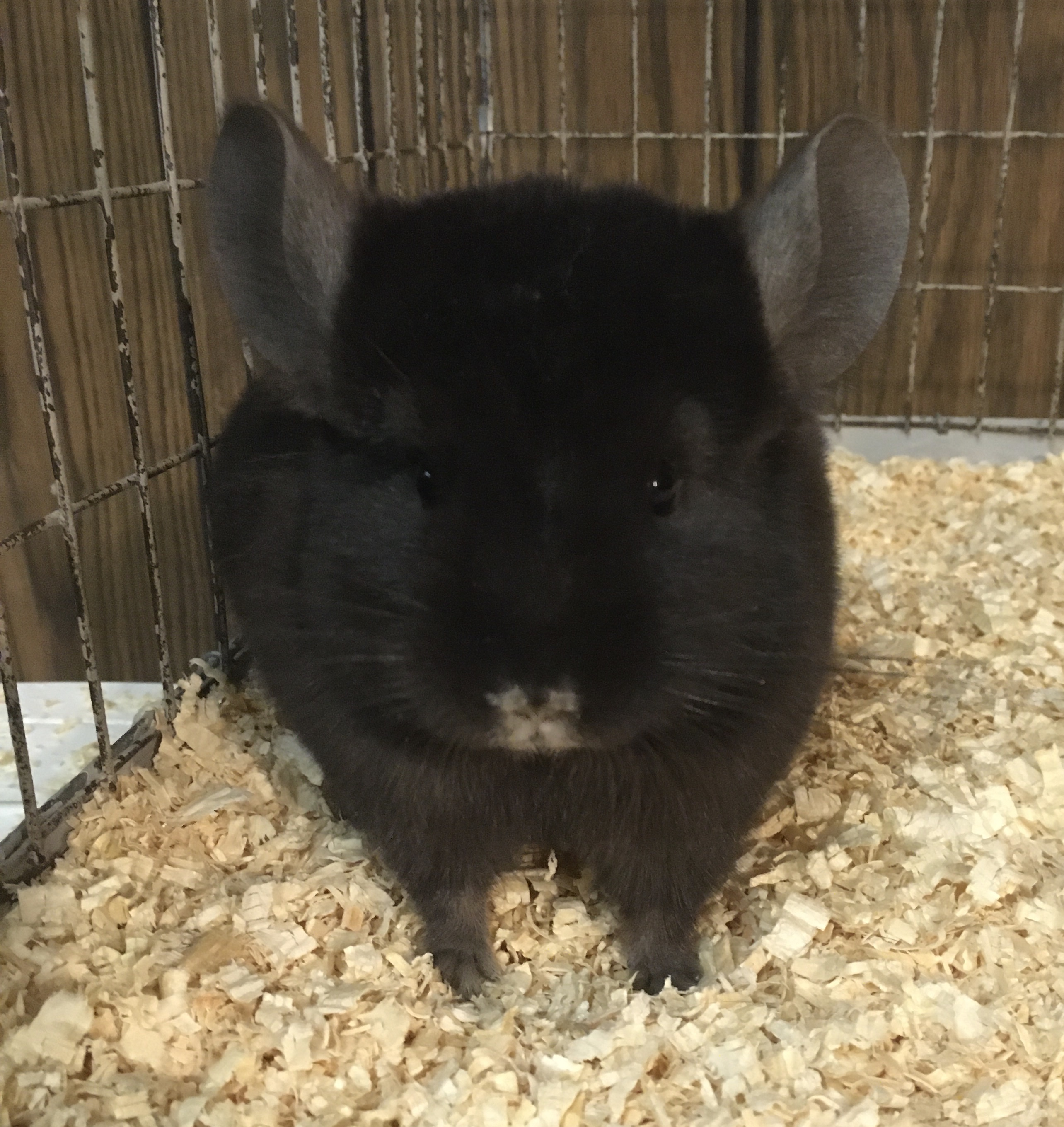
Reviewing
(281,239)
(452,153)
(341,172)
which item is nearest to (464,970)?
(281,239)

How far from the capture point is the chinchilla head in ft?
3.50

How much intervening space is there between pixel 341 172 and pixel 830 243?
1.14m

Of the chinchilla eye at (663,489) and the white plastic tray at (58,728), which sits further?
the white plastic tray at (58,728)

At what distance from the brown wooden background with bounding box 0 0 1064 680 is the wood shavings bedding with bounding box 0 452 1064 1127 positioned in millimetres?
463

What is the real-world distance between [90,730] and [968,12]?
2.68m

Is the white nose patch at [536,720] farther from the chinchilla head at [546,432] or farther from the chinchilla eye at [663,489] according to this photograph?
the chinchilla eye at [663,489]

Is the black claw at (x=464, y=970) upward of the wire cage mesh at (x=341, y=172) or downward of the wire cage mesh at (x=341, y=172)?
downward

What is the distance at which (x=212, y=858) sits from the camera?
1.65 metres

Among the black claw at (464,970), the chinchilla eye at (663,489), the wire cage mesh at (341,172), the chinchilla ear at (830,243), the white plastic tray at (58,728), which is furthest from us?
the white plastic tray at (58,728)

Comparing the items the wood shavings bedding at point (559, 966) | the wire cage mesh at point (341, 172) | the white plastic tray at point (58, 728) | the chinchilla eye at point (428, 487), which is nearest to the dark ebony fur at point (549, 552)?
the chinchilla eye at point (428, 487)

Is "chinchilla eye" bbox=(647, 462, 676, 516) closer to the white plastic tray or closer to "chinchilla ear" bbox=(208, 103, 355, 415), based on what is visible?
"chinchilla ear" bbox=(208, 103, 355, 415)

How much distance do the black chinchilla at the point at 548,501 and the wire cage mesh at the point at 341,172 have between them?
0.25 m

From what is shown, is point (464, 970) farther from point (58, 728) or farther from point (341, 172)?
point (341, 172)

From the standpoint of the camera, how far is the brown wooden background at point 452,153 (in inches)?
69.9
